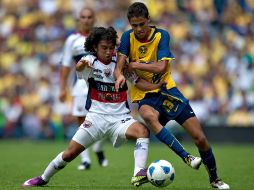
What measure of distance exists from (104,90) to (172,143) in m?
1.13

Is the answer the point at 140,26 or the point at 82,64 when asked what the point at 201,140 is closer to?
the point at 140,26

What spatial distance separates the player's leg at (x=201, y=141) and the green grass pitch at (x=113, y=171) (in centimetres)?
20

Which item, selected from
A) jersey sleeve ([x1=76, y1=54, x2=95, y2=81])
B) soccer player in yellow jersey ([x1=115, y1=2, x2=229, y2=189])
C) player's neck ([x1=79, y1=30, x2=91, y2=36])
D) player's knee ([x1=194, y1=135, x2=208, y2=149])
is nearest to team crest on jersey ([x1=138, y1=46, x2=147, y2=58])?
soccer player in yellow jersey ([x1=115, y1=2, x2=229, y2=189])

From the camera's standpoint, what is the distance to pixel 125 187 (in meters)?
8.50

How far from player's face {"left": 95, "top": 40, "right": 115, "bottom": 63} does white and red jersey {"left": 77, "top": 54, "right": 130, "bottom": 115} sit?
9 centimetres

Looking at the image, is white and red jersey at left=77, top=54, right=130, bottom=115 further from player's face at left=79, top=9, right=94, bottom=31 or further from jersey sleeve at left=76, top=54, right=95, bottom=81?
player's face at left=79, top=9, right=94, bottom=31

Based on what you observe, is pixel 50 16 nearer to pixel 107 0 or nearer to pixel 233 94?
pixel 107 0

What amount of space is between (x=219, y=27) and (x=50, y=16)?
5.99 metres

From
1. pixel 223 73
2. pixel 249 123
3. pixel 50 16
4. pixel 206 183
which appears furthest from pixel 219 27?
pixel 206 183

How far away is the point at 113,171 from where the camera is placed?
36.9 feet

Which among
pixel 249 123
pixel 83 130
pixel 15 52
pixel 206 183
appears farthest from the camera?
pixel 15 52

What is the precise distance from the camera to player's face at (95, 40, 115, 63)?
27.1 feet

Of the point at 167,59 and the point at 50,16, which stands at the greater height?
the point at 50,16

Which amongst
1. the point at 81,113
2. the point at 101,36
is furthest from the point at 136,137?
the point at 81,113
